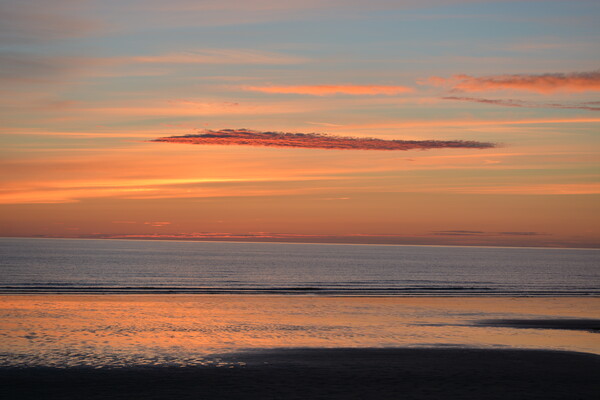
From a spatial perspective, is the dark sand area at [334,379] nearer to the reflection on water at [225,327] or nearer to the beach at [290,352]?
the beach at [290,352]

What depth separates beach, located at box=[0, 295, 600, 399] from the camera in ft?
66.6

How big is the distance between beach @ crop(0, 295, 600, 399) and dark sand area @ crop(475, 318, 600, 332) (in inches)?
2.5

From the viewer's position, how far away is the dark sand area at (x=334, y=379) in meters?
19.5

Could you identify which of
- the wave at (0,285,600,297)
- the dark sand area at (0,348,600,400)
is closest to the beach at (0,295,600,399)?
the dark sand area at (0,348,600,400)

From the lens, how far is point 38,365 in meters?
23.0

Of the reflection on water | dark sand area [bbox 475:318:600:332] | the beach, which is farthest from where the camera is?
dark sand area [bbox 475:318:600:332]

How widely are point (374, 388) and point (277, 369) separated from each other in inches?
169

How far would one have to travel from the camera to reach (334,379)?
21.6 metres

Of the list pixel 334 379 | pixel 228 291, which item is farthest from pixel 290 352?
pixel 228 291

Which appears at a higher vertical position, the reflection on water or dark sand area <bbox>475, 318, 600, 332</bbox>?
the reflection on water

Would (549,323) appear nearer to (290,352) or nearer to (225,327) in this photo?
(290,352)

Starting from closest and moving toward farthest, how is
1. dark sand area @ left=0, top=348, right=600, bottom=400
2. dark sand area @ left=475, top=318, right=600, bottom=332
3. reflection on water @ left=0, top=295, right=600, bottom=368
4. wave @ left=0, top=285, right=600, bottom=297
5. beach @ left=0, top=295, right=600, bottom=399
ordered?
dark sand area @ left=0, top=348, right=600, bottom=400 < beach @ left=0, top=295, right=600, bottom=399 < reflection on water @ left=0, top=295, right=600, bottom=368 < dark sand area @ left=475, top=318, right=600, bottom=332 < wave @ left=0, top=285, right=600, bottom=297

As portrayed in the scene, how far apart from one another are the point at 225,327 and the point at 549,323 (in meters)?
19.9

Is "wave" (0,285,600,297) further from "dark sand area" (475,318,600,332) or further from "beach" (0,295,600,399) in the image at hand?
"dark sand area" (475,318,600,332)
